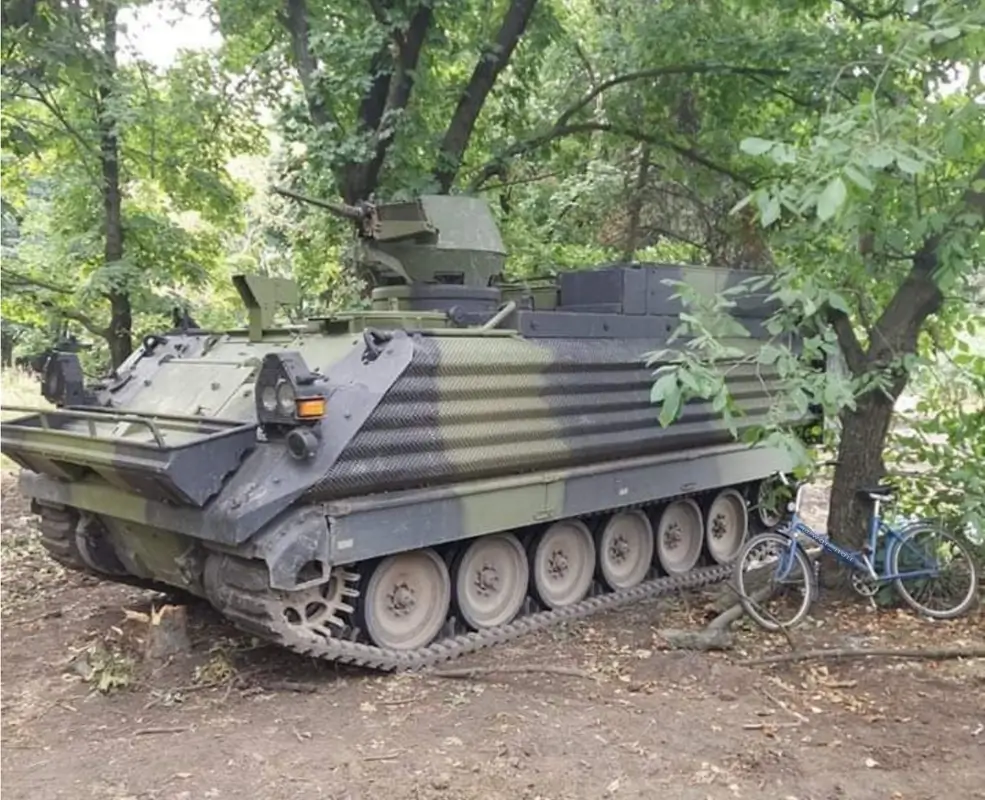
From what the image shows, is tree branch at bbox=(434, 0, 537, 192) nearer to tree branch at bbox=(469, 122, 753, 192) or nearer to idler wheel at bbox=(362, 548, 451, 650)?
tree branch at bbox=(469, 122, 753, 192)

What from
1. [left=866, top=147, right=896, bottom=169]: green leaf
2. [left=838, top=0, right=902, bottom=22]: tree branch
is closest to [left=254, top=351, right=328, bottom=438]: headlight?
[left=866, top=147, right=896, bottom=169]: green leaf

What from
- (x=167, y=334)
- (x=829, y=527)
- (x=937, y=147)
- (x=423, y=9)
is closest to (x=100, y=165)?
(x=423, y=9)

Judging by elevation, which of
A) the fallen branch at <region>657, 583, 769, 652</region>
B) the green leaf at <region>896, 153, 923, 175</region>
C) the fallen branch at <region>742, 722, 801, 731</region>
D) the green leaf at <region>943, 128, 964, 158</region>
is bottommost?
the fallen branch at <region>742, 722, 801, 731</region>

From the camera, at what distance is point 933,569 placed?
7.14 m

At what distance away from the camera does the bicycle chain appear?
18.1ft

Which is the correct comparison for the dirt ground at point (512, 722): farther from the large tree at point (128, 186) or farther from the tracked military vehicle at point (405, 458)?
the large tree at point (128, 186)

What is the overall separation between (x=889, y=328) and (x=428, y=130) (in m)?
5.94

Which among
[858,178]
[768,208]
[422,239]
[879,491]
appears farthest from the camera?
[422,239]

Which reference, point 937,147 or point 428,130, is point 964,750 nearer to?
point 937,147

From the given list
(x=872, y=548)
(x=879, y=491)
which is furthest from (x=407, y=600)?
(x=879, y=491)

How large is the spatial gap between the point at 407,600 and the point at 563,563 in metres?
1.52

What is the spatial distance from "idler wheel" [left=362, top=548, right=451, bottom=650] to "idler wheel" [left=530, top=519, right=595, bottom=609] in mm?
863

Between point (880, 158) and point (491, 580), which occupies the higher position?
point (880, 158)

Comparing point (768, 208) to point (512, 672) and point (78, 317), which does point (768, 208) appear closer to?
point (512, 672)
